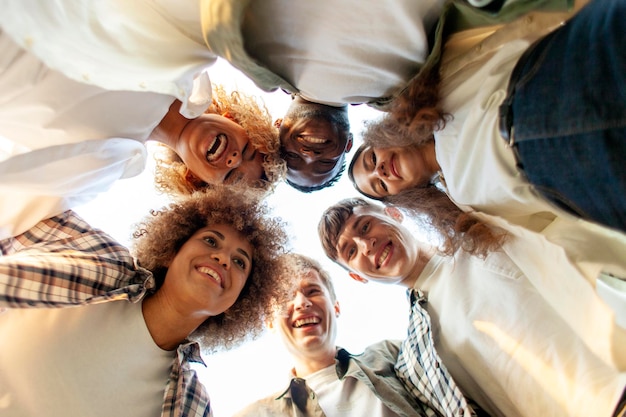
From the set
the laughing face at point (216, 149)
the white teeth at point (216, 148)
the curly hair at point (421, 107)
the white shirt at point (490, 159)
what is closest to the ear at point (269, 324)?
the laughing face at point (216, 149)

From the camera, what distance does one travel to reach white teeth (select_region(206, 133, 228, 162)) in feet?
5.11

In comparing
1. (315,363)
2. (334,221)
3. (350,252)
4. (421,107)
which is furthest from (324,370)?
(421,107)

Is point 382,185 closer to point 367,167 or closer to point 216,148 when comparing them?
point 367,167

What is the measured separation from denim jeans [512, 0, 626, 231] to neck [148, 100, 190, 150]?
1.18m

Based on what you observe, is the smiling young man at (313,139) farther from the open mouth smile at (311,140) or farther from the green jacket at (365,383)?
the green jacket at (365,383)

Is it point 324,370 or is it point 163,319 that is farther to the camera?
point 324,370

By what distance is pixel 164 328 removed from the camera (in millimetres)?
1483

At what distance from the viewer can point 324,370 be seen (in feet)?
6.40

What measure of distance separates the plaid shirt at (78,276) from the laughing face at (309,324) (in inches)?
20.6

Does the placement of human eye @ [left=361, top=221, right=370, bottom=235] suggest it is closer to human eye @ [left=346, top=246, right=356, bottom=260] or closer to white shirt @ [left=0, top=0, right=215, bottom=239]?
human eye @ [left=346, top=246, right=356, bottom=260]

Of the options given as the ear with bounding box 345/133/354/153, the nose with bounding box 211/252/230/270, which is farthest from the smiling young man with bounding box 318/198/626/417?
the nose with bounding box 211/252/230/270

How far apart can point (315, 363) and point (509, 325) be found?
1020 mm

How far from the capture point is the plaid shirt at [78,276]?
3.84 ft

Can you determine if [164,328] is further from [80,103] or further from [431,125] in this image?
[431,125]
